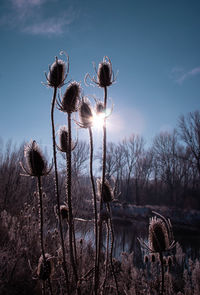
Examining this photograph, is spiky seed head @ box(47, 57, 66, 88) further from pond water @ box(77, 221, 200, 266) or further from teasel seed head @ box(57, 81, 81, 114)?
pond water @ box(77, 221, 200, 266)

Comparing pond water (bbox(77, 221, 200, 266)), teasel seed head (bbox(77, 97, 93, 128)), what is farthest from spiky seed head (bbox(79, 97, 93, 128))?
pond water (bbox(77, 221, 200, 266))

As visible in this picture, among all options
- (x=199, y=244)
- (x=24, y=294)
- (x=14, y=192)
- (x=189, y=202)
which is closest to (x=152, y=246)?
(x=24, y=294)

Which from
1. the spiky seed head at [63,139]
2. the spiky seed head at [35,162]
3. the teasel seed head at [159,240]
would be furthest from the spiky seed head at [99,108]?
the teasel seed head at [159,240]

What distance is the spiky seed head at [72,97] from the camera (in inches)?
71.2

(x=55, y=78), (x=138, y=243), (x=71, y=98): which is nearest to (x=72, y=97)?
(x=71, y=98)

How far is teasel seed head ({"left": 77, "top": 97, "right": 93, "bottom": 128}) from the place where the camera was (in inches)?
73.8

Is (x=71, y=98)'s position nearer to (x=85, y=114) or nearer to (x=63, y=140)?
(x=85, y=114)

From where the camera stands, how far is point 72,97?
185 centimetres

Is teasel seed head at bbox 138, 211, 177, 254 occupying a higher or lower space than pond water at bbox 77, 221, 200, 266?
higher

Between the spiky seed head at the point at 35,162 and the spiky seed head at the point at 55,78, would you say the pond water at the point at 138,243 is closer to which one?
the spiky seed head at the point at 35,162

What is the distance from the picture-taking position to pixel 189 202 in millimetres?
29141

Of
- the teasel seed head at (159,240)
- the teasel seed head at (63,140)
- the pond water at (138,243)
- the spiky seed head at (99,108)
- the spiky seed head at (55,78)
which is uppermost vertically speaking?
the spiky seed head at (55,78)

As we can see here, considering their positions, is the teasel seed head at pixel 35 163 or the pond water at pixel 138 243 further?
the pond water at pixel 138 243

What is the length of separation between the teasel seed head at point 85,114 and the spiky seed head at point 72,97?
61mm
